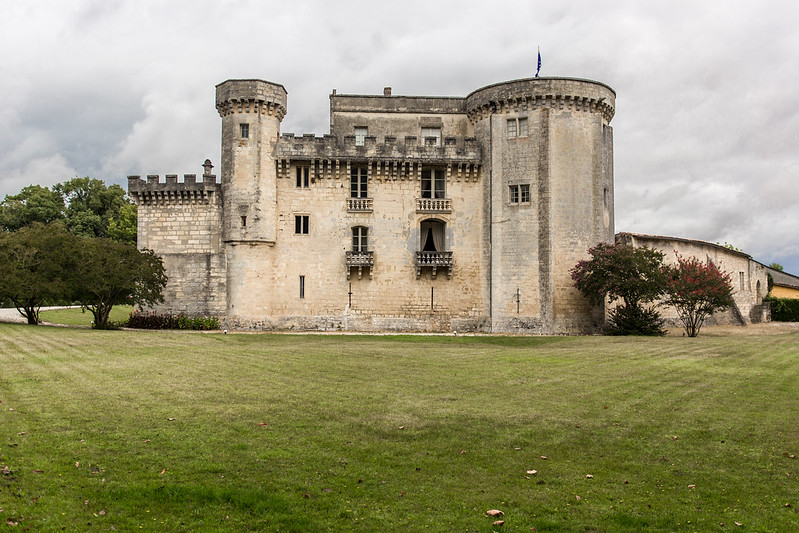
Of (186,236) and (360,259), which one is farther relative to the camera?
(186,236)

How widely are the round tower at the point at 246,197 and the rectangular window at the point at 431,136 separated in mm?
9149

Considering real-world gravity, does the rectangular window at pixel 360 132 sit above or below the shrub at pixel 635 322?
above

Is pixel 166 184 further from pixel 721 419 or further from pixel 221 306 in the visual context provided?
pixel 721 419

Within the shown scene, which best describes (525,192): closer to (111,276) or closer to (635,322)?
(635,322)

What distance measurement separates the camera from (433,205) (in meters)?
36.3

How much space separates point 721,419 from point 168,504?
30.6 ft

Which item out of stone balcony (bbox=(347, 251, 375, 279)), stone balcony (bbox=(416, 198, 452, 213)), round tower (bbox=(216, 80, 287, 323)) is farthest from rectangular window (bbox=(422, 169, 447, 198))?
round tower (bbox=(216, 80, 287, 323))

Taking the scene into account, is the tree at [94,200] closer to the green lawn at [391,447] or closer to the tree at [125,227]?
the tree at [125,227]

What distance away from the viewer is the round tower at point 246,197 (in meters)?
34.9

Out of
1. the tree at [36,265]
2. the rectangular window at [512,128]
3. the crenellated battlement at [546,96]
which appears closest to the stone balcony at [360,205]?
the crenellated battlement at [546,96]

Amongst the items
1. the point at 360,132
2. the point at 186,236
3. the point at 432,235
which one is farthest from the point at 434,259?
the point at 186,236

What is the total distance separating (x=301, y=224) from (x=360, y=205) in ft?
11.8

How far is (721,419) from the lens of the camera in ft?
36.7

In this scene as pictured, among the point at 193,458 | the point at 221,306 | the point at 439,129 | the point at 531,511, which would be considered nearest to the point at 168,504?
the point at 193,458
